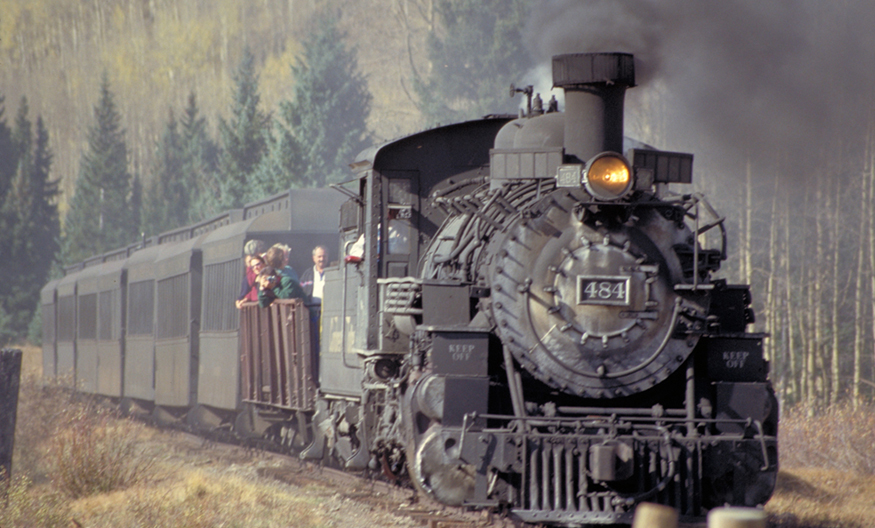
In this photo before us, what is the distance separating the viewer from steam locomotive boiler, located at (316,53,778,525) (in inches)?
252

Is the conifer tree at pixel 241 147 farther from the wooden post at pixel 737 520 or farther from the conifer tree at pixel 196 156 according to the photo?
the wooden post at pixel 737 520

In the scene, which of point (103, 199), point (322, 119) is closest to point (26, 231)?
point (103, 199)

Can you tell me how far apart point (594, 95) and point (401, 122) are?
282ft

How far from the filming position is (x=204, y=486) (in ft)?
30.6

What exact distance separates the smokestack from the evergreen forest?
4.71 feet

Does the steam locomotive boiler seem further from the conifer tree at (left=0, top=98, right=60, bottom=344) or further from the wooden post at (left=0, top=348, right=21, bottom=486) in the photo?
the conifer tree at (left=0, top=98, right=60, bottom=344)

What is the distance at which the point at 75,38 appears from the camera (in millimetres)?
111625

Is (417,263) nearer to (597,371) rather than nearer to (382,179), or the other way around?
(382,179)

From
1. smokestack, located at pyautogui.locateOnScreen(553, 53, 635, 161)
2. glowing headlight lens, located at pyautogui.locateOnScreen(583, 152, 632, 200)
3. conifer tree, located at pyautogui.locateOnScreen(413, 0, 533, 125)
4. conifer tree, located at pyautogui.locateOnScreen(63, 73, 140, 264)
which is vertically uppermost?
conifer tree, located at pyautogui.locateOnScreen(413, 0, 533, 125)

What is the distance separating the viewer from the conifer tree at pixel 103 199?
5588cm

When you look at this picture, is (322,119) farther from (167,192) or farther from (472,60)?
(167,192)

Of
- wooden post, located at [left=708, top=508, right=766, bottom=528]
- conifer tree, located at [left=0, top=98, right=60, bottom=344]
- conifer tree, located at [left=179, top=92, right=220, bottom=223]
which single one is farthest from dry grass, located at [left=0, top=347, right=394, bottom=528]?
conifer tree, located at [left=179, top=92, right=220, bottom=223]

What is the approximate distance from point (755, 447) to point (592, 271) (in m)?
1.53

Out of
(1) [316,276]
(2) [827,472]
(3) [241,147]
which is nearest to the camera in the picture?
(2) [827,472]
